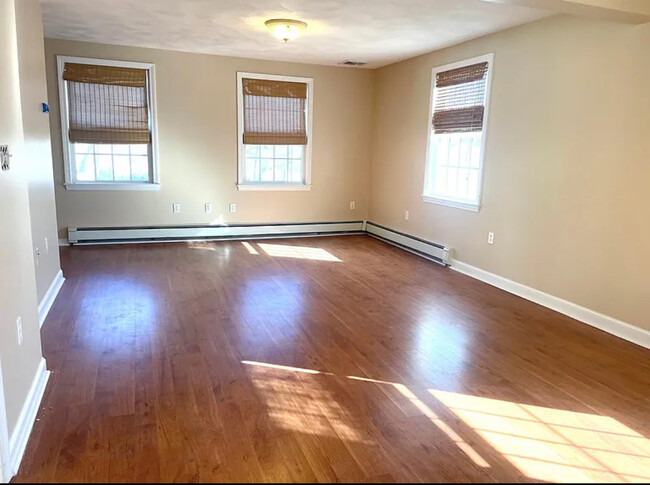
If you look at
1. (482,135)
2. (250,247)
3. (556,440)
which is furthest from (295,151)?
(556,440)

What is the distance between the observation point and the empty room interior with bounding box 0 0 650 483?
213 centimetres

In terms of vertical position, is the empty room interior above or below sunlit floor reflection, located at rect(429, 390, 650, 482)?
above

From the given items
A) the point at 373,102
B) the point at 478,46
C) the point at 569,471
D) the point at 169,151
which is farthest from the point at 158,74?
the point at 569,471

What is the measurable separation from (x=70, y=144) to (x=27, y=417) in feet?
14.5

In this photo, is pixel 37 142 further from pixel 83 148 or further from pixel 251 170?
pixel 251 170

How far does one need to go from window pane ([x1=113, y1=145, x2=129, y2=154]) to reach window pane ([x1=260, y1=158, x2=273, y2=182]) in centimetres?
180

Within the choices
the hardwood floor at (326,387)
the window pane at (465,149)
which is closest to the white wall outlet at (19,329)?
the hardwood floor at (326,387)

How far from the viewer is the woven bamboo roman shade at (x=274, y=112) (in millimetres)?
6375

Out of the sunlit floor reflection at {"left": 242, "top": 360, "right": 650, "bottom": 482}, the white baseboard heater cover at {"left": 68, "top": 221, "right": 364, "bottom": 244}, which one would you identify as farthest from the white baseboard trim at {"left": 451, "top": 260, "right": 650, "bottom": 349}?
the white baseboard heater cover at {"left": 68, "top": 221, "right": 364, "bottom": 244}

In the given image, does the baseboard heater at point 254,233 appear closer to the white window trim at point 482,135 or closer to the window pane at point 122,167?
the white window trim at point 482,135

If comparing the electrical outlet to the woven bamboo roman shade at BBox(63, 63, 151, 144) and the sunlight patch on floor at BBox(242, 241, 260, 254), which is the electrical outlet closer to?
the sunlight patch on floor at BBox(242, 241, 260, 254)

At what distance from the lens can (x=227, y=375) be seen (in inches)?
107

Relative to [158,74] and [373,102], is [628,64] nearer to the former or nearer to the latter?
[373,102]

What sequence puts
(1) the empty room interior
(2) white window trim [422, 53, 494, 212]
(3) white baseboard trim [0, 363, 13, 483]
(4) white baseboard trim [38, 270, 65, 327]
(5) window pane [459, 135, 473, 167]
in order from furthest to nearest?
1. (5) window pane [459, 135, 473, 167]
2. (2) white window trim [422, 53, 494, 212]
3. (4) white baseboard trim [38, 270, 65, 327]
4. (1) the empty room interior
5. (3) white baseboard trim [0, 363, 13, 483]
